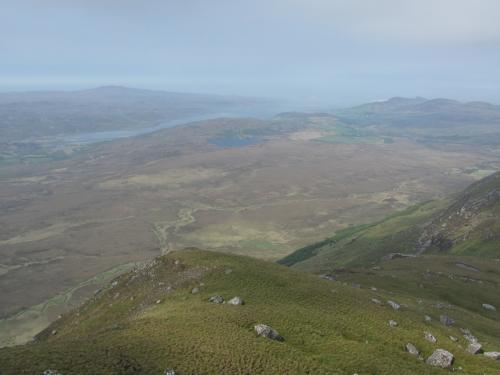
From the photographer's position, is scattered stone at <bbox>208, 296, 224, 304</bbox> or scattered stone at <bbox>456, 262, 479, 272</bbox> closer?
scattered stone at <bbox>208, 296, 224, 304</bbox>

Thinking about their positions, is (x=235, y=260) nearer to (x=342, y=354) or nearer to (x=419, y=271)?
(x=342, y=354)

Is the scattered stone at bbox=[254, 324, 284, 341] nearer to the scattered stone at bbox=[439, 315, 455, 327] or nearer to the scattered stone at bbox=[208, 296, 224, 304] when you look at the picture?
the scattered stone at bbox=[208, 296, 224, 304]

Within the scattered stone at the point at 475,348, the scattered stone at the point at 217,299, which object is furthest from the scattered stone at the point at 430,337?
the scattered stone at the point at 217,299

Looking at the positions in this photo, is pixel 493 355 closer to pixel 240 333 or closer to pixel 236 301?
pixel 240 333

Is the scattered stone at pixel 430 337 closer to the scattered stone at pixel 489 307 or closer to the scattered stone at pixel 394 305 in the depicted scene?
the scattered stone at pixel 394 305

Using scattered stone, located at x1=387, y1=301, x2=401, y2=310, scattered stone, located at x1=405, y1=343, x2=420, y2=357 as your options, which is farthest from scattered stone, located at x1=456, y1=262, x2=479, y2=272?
scattered stone, located at x1=405, y1=343, x2=420, y2=357

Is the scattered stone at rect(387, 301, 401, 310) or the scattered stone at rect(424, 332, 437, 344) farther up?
the scattered stone at rect(424, 332, 437, 344)
